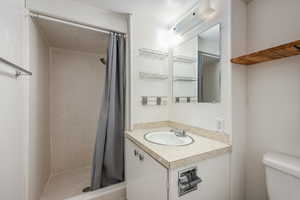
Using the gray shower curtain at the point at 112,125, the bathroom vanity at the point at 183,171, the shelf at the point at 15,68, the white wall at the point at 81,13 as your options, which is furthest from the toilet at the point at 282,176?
the white wall at the point at 81,13

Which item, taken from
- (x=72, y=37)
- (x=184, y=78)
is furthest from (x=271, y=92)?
(x=72, y=37)

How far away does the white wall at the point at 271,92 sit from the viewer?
2.77 feet

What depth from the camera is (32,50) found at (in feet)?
4.06

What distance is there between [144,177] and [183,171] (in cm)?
39

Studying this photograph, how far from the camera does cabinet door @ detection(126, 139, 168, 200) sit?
2.59 feet

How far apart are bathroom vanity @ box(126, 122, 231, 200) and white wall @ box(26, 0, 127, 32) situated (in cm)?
129

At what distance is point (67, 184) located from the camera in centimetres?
177

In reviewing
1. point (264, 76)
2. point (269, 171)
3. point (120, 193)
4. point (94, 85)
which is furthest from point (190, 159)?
point (94, 85)

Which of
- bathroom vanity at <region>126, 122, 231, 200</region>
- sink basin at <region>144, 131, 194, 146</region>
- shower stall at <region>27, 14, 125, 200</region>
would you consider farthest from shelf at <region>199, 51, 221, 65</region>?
shower stall at <region>27, 14, 125, 200</region>

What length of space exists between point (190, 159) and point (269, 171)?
20.0 inches

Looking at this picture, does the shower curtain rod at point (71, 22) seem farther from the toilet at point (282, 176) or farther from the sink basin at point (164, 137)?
the toilet at point (282, 176)

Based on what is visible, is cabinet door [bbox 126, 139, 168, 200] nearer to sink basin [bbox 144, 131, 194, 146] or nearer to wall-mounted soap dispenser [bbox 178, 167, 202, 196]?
wall-mounted soap dispenser [bbox 178, 167, 202, 196]

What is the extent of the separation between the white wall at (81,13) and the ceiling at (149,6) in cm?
6

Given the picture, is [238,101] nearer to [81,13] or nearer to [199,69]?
[199,69]
